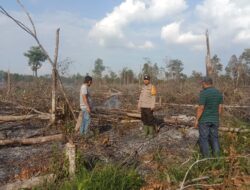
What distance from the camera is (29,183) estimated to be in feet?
16.8

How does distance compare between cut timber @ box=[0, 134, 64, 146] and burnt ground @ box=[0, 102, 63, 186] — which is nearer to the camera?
burnt ground @ box=[0, 102, 63, 186]

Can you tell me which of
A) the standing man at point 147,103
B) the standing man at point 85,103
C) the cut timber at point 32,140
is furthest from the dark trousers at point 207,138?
the cut timber at point 32,140

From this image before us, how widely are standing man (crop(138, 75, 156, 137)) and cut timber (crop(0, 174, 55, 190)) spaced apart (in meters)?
3.66

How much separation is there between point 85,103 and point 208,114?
3.08m

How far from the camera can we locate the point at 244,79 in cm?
1658

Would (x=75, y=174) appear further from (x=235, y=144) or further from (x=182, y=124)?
(x=182, y=124)

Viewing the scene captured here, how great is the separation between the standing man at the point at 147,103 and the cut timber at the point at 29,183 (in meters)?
3.66

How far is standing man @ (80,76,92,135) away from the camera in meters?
8.03

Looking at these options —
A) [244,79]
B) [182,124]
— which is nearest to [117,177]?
[182,124]

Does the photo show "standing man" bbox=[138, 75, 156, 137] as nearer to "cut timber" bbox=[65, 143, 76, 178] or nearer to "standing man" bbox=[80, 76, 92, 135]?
"standing man" bbox=[80, 76, 92, 135]

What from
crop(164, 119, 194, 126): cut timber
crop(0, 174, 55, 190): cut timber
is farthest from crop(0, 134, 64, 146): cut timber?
crop(164, 119, 194, 126): cut timber

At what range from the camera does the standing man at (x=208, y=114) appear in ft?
20.1

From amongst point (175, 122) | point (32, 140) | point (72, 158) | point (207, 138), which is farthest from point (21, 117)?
point (207, 138)

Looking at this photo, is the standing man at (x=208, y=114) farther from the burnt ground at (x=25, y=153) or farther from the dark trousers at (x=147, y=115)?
the burnt ground at (x=25, y=153)
